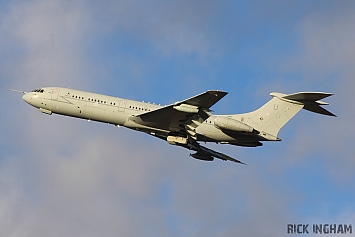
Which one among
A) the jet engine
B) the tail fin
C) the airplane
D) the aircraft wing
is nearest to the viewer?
the aircraft wing

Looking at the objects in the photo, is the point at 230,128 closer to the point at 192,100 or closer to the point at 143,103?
the point at 192,100

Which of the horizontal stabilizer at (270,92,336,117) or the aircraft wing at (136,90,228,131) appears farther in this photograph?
the horizontal stabilizer at (270,92,336,117)

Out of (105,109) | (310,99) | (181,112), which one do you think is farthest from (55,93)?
(310,99)

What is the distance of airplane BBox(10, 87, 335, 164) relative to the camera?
39.2 metres

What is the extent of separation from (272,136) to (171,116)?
8.51 m

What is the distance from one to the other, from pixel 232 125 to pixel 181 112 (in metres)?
4.07

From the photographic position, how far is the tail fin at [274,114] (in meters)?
41.2

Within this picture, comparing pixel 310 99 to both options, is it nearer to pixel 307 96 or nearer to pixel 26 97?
pixel 307 96

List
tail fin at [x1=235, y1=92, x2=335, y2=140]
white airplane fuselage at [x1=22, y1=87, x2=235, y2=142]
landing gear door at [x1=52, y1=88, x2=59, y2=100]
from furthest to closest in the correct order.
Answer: landing gear door at [x1=52, y1=88, x2=59, y2=100] < tail fin at [x1=235, y1=92, x2=335, y2=140] < white airplane fuselage at [x1=22, y1=87, x2=235, y2=142]

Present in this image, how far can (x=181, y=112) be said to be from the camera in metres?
37.9

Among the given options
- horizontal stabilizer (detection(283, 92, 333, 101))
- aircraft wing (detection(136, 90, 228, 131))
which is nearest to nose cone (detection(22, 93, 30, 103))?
aircraft wing (detection(136, 90, 228, 131))

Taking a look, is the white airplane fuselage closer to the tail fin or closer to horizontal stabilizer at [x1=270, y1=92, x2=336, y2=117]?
the tail fin

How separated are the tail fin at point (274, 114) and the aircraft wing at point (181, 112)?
5680mm

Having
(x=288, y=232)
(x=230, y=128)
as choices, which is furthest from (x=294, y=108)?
(x=288, y=232)
